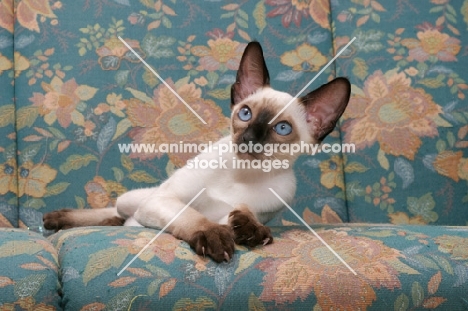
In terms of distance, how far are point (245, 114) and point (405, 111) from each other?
879 mm

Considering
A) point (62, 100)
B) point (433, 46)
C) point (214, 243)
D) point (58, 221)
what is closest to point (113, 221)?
point (58, 221)

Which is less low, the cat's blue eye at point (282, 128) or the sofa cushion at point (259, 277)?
the cat's blue eye at point (282, 128)

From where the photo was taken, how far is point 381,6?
238 centimetres

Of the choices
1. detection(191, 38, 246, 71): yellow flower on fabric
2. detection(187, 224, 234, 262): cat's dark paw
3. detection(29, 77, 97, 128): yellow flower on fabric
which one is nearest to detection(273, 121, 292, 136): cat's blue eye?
detection(187, 224, 234, 262): cat's dark paw

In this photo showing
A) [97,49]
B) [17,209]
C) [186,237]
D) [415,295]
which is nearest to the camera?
[415,295]

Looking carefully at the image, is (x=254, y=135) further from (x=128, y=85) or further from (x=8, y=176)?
(x=8, y=176)

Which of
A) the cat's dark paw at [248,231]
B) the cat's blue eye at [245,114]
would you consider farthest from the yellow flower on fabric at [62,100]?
the cat's dark paw at [248,231]

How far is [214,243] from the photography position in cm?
128

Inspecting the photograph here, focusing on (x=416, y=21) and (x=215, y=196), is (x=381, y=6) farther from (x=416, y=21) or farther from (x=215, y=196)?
(x=215, y=196)

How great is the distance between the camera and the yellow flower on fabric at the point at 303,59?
232 centimetres

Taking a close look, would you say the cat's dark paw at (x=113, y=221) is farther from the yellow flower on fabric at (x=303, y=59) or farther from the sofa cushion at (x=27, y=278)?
the yellow flower on fabric at (x=303, y=59)

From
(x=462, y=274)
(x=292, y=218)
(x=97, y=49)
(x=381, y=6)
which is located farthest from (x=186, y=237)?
(x=381, y=6)

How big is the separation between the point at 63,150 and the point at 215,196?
745mm

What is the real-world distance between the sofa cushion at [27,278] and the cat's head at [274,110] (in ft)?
2.14
